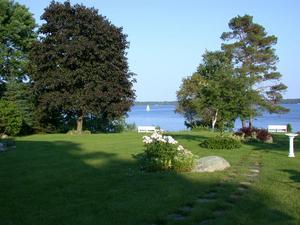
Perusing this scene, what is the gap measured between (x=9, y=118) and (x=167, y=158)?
694 inches

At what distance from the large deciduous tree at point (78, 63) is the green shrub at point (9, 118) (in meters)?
2.44

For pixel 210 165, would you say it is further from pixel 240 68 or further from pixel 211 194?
pixel 240 68

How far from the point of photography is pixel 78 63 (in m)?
29.9

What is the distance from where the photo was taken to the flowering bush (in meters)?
12.2

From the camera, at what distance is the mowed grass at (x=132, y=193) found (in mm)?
7043

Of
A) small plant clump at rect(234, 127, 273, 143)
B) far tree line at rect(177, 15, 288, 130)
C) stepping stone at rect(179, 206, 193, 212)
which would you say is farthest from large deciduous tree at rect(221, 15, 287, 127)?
stepping stone at rect(179, 206, 193, 212)

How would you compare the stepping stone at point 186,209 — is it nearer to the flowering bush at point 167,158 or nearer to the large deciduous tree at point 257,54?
the flowering bush at point 167,158

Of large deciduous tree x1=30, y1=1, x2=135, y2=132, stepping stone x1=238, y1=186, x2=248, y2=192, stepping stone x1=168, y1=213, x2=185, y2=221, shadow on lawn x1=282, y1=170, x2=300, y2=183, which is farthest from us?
large deciduous tree x1=30, y1=1, x2=135, y2=132

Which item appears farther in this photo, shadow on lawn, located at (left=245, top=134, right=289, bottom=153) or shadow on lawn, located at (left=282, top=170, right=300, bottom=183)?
shadow on lawn, located at (left=245, top=134, right=289, bottom=153)

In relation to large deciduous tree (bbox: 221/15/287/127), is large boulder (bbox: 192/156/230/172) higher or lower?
lower

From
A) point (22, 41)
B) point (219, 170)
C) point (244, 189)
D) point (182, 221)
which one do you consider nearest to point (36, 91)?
point (22, 41)

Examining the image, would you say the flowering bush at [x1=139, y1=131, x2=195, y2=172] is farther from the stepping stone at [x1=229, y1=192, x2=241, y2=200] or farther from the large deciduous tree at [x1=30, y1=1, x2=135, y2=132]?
A: the large deciduous tree at [x1=30, y1=1, x2=135, y2=132]

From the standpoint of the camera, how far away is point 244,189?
31.2 ft

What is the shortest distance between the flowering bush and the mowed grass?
1.63 feet
